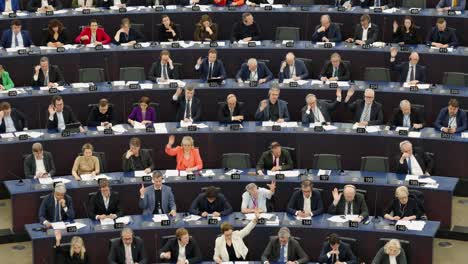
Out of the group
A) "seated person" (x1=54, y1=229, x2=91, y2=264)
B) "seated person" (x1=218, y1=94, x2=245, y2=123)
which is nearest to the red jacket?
"seated person" (x1=218, y1=94, x2=245, y2=123)

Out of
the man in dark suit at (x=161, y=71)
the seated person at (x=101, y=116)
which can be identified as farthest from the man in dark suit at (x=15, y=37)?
the seated person at (x=101, y=116)

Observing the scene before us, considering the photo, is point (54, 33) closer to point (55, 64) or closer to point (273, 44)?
point (55, 64)

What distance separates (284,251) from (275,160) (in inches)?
92.8

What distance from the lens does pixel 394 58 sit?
20.9m

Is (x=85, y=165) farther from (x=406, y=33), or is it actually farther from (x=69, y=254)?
(x=406, y=33)

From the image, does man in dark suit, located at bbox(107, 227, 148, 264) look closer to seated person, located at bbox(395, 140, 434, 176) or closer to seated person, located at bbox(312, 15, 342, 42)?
seated person, located at bbox(395, 140, 434, 176)

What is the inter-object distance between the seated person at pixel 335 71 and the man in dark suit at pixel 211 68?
1684 mm

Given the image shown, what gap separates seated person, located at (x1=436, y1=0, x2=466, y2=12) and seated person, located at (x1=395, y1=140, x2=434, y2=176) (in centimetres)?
461

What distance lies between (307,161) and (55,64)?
4925 millimetres

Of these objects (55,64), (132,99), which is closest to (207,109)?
(132,99)

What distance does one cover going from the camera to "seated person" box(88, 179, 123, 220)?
1712cm

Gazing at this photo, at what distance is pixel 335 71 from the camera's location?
20.5m

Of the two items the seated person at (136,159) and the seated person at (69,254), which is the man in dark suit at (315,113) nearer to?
the seated person at (136,159)

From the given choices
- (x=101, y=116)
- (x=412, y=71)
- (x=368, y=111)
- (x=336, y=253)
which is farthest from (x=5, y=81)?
(x=336, y=253)
